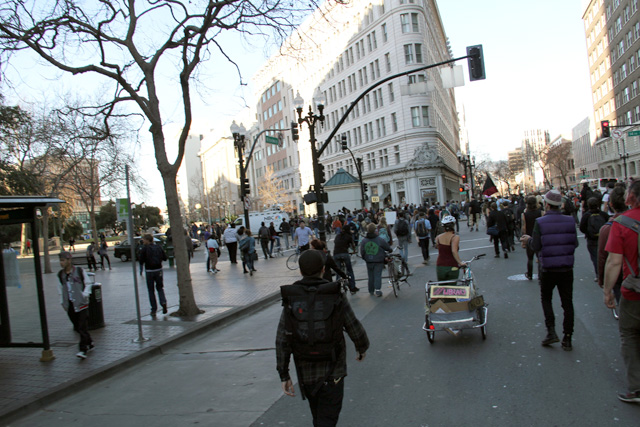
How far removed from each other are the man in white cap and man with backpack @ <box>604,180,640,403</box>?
139 centimetres

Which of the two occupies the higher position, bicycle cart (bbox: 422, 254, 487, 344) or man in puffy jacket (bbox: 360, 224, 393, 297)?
man in puffy jacket (bbox: 360, 224, 393, 297)

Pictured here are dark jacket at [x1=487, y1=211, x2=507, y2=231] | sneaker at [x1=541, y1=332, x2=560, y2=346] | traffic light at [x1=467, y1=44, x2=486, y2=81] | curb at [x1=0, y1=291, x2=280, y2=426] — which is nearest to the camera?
curb at [x1=0, y1=291, x2=280, y2=426]

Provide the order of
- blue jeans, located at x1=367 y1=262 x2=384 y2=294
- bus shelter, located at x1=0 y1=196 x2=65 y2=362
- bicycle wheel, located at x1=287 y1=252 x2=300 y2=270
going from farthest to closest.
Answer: bicycle wheel, located at x1=287 y1=252 x2=300 y2=270
blue jeans, located at x1=367 y1=262 x2=384 y2=294
bus shelter, located at x1=0 y1=196 x2=65 y2=362

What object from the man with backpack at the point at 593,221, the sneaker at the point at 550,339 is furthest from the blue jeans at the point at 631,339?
the man with backpack at the point at 593,221

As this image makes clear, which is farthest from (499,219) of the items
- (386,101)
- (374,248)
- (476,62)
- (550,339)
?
(386,101)

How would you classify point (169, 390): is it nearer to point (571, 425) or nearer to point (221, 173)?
point (571, 425)

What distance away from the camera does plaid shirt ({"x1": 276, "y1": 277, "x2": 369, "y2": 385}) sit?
3.26m

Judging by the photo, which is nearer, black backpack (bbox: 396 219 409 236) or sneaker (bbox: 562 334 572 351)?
sneaker (bbox: 562 334 572 351)

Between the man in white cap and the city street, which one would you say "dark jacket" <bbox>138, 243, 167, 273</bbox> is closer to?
the city street

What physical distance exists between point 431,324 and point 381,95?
52057 mm

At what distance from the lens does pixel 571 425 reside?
4.00 m

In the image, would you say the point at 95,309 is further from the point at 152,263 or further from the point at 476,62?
the point at 476,62

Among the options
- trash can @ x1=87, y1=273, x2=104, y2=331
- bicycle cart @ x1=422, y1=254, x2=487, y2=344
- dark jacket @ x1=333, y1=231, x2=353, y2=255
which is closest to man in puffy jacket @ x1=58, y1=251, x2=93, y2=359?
trash can @ x1=87, y1=273, x2=104, y2=331

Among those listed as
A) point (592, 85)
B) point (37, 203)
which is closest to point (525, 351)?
point (37, 203)
